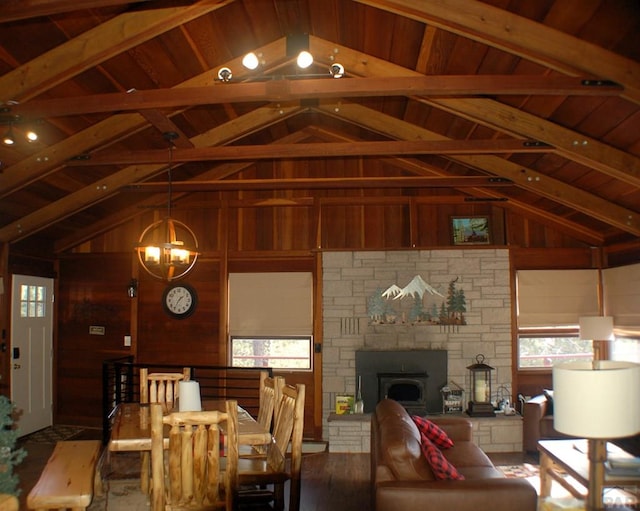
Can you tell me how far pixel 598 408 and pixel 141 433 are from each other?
290 centimetres

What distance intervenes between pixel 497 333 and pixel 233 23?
16.9 ft

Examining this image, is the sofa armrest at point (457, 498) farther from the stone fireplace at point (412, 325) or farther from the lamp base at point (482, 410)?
the stone fireplace at point (412, 325)

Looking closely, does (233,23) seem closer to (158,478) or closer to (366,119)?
(366,119)

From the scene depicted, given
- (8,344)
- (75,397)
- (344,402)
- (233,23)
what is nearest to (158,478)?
(233,23)

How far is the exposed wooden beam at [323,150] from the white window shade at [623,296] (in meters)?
2.51

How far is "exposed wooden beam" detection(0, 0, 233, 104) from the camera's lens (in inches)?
188

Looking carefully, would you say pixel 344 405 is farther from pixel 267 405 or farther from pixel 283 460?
pixel 283 460

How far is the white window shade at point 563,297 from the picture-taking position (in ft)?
27.1

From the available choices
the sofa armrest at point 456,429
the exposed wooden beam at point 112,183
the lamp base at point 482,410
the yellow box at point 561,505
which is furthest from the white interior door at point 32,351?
the yellow box at point 561,505

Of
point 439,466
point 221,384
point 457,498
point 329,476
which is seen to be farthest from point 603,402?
Answer: point 221,384

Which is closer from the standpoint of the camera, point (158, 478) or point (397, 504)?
point (158, 478)

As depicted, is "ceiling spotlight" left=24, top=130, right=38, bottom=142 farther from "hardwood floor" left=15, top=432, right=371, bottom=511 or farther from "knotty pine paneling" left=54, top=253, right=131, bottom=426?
"knotty pine paneling" left=54, top=253, right=131, bottom=426

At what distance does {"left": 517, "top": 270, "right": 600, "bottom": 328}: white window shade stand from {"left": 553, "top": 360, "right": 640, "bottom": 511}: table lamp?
573 cm

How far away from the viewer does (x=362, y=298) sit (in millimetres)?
8305
